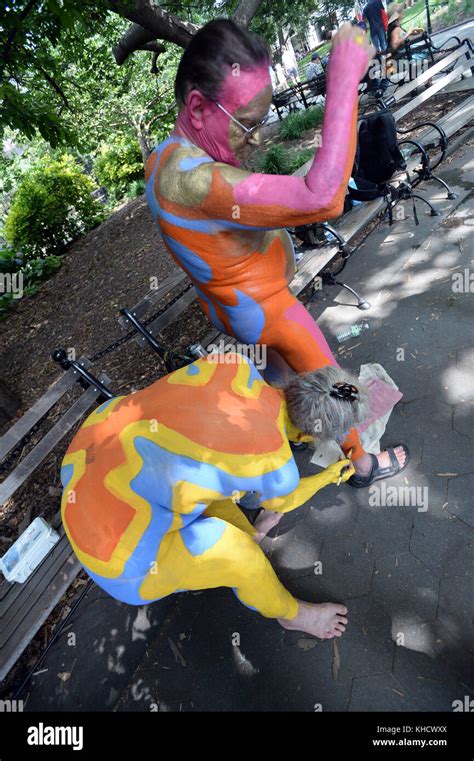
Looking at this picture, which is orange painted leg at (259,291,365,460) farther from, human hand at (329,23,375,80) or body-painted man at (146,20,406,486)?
human hand at (329,23,375,80)

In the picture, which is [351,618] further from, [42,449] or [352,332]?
[352,332]

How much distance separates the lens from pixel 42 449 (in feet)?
8.80

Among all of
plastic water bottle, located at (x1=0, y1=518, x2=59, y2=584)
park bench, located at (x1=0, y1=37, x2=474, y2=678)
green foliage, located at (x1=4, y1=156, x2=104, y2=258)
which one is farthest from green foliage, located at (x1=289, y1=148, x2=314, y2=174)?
plastic water bottle, located at (x1=0, y1=518, x2=59, y2=584)

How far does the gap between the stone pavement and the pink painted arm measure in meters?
1.74

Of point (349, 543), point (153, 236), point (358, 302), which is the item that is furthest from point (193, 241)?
point (153, 236)

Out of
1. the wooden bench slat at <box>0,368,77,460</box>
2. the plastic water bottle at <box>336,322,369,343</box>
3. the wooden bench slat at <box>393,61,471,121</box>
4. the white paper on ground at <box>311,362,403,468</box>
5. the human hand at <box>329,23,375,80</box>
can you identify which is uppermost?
the human hand at <box>329,23,375,80</box>

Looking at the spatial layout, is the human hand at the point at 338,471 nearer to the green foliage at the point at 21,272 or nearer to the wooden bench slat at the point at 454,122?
the wooden bench slat at the point at 454,122

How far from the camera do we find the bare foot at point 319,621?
2061 millimetres

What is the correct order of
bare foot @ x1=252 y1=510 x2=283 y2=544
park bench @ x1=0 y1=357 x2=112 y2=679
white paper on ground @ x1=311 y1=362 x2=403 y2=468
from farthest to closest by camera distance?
white paper on ground @ x1=311 y1=362 x2=403 y2=468 < bare foot @ x1=252 y1=510 x2=283 y2=544 < park bench @ x1=0 y1=357 x2=112 y2=679

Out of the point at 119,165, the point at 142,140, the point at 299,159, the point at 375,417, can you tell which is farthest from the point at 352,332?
the point at 119,165

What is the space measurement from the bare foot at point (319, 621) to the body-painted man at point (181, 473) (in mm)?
493

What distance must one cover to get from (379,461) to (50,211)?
27.1 ft

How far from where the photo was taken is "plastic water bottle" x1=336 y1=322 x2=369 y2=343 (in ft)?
12.1

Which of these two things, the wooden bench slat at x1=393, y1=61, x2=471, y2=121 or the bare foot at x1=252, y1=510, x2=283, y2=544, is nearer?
the bare foot at x1=252, y1=510, x2=283, y2=544
